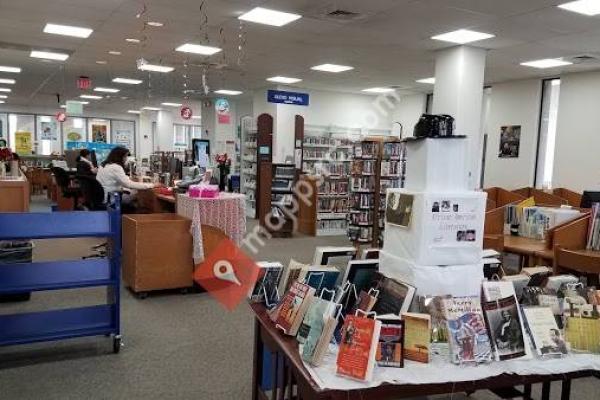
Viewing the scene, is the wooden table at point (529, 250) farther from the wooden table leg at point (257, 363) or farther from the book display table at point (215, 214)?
the wooden table leg at point (257, 363)

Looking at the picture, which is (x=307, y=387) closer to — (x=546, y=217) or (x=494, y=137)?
(x=546, y=217)

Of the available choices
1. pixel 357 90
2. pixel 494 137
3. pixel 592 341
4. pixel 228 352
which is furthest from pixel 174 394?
pixel 357 90

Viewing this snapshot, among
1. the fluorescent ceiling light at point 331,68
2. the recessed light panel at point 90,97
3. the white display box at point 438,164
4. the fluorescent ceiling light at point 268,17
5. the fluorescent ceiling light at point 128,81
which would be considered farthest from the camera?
the recessed light panel at point 90,97

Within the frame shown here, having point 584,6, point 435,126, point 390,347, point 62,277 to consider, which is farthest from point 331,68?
point 390,347

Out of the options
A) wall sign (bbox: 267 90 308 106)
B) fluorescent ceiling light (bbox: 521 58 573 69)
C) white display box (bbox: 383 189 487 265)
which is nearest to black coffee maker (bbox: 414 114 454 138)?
white display box (bbox: 383 189 487 265)

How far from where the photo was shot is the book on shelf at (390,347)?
1847 millimetres

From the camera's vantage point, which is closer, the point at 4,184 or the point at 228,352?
the point at 228,352

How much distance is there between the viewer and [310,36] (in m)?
6.40

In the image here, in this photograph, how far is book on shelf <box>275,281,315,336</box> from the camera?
206 cm

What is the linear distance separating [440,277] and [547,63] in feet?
22.4

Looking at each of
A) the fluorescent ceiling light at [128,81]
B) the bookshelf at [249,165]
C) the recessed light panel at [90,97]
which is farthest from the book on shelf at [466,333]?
the recessed light panel at [90,97]

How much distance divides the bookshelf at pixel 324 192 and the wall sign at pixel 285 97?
967 millimetres

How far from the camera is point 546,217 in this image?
4910 millimetres

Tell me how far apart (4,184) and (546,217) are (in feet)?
20.4
